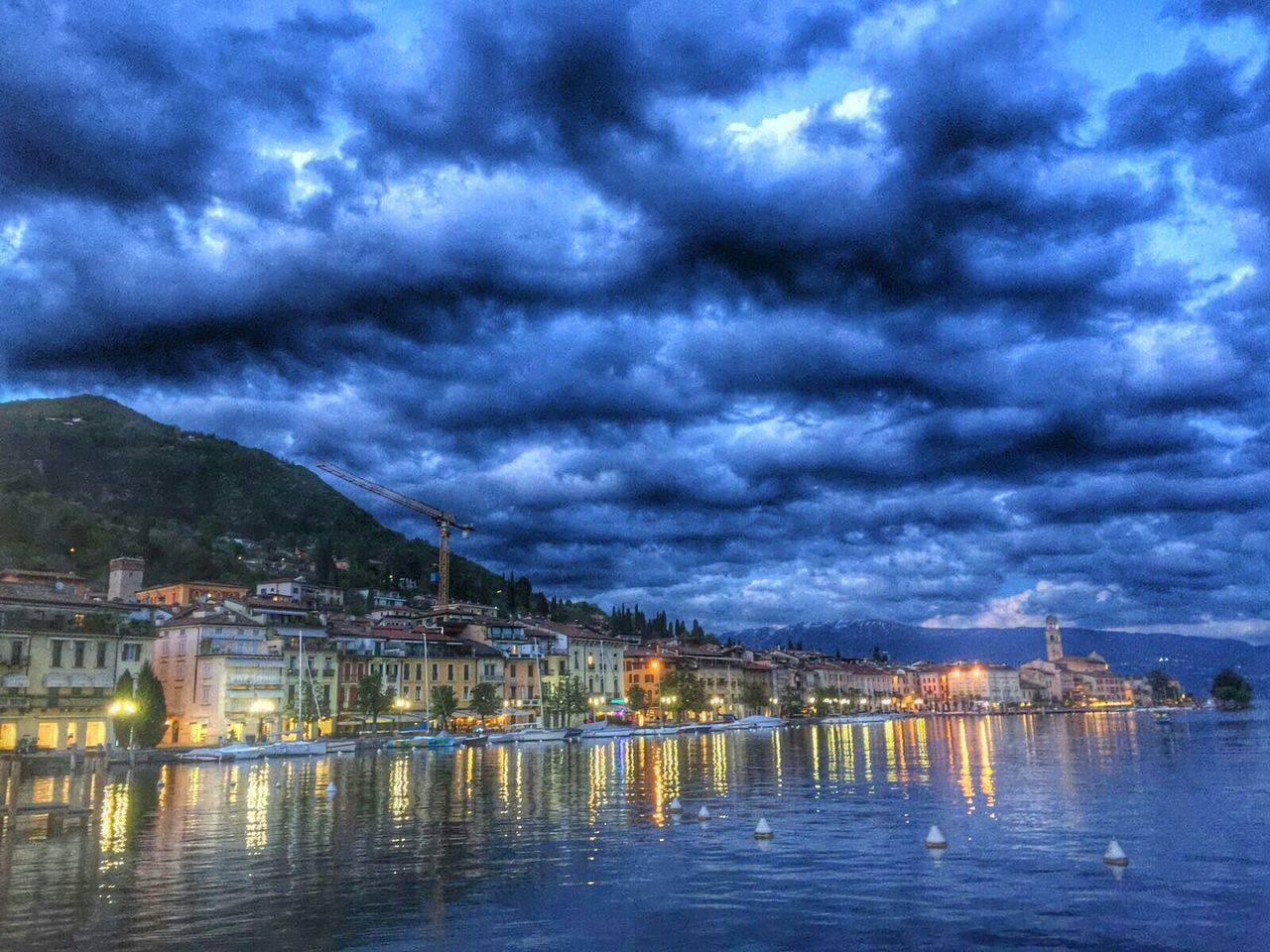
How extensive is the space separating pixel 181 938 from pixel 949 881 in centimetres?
1982

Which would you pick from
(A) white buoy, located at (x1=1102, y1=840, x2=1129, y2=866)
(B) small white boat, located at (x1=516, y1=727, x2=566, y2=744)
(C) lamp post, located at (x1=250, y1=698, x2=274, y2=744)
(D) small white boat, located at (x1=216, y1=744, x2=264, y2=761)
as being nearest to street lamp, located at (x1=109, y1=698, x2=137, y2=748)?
(D) small white boat, located at (x1=216, y1=744, x2=264, y2=761)

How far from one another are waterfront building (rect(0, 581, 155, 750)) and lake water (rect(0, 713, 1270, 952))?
1161 inches

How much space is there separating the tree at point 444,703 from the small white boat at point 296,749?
35648 millimetres

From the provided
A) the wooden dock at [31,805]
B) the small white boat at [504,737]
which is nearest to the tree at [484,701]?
the small white boat at [504,737]

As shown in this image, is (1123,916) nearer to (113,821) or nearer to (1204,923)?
(1204,923)

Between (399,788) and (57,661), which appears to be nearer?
(399,788)

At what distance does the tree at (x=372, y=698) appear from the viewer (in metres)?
130

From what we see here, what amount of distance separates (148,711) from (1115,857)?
92949 mm

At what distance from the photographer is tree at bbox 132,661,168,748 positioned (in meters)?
97.8

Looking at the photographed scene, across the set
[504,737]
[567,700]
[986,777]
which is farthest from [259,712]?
[986,777]

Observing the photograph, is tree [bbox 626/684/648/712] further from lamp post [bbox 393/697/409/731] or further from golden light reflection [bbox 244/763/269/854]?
golden light reflection [bbox 244/763/269/854]

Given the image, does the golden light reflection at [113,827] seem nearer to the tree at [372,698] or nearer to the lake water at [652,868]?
the lake water at [652,868]

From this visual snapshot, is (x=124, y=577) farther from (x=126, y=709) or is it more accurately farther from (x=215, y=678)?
(x=126, y=709)

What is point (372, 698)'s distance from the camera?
13038cm
